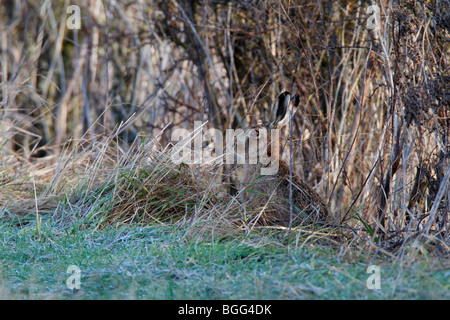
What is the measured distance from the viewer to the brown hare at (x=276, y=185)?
3.45 meters

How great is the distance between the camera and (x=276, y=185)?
3559mm

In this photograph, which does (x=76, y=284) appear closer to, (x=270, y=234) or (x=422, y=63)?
(x=270, y=234)

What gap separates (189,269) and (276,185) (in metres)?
1.18

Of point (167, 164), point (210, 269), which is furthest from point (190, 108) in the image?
point (210, 269)

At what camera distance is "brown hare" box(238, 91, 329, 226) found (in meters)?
3.45

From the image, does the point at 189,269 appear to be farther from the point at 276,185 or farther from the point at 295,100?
the point at 295,100

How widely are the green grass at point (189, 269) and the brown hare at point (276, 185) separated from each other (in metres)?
0.35

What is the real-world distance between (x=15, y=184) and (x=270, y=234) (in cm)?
246

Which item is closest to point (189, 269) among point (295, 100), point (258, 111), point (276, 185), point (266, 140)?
point (276, 185)

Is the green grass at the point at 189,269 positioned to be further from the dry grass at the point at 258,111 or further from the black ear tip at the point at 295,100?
the black ear tip at the point at 295,100

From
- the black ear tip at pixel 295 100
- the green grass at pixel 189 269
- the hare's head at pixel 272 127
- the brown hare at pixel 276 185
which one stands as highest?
the black ear tip at pixel 295 100

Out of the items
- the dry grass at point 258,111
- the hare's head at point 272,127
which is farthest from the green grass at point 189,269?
Result: the hare's head at point 272,127

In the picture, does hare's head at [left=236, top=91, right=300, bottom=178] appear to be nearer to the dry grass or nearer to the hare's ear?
the hare's ear
